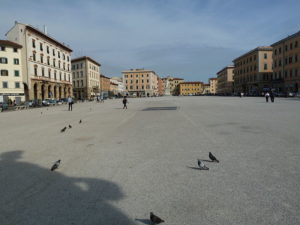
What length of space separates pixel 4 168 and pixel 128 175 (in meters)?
2.89

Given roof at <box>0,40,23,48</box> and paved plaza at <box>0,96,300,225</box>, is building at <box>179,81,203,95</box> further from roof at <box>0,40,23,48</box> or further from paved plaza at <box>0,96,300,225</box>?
paved plaza at <box>0,96,300,225</box>

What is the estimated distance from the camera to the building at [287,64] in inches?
2039

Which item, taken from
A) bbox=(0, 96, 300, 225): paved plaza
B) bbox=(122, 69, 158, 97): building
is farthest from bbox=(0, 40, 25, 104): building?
bbox=(122, 69, 158, 97): building

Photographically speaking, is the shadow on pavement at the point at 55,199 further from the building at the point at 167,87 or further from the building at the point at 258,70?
the building at the point at 167,87

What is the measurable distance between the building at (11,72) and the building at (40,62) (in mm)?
942

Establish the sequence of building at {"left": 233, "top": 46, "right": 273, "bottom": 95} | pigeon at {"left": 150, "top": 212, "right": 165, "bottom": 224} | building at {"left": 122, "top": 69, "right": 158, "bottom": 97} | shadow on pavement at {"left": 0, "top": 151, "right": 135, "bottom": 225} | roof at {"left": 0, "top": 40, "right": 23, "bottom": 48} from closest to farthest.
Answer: pigeon at {"left": 150, "top": 212, "right": 165, "bottom": 224}
shadow on pavement at {"left": 0, "top": 151, "right": 135, "bottom": 225}
roof at {"left": 0, "top": 40, "right": 23, "bottom": 48}
building at {"left": 233, "top": 46, "right": 273, "bottom": 95}
building at {"left": 122, "top": 69, "right": 158, "bottom": 97}

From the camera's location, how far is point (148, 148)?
20.3ft

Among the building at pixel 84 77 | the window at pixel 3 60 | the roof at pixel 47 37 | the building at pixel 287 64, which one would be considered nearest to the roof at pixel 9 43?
the window at pixel 3 60

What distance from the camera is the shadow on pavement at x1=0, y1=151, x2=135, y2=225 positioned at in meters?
2.80

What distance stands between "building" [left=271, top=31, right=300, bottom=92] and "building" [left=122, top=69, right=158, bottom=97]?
69228mm

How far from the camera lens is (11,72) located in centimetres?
4256

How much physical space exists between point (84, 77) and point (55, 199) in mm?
76451

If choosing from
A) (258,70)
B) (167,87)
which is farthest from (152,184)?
(167,87)

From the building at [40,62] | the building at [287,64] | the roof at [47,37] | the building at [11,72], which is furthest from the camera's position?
the building at [287,64]
